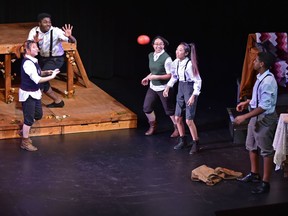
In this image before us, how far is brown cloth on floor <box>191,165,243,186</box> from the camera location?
883 centimetres

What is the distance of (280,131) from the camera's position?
28.9 feet

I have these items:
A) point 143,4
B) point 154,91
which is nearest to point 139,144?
point 154,91

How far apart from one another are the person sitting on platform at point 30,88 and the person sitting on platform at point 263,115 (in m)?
2.11

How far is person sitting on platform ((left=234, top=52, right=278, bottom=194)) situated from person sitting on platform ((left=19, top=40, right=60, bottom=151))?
2112 mm

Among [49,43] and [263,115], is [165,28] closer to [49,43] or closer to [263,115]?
[49,43]

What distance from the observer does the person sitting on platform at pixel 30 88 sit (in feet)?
30.7

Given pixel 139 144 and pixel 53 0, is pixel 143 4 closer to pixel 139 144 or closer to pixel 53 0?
pixel 53 0

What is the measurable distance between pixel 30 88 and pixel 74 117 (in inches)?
38.3

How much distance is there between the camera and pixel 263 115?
848 cm

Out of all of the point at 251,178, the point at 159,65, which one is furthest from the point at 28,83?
the point at 251,178

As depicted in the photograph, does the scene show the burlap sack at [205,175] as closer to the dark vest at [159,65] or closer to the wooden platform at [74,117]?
the dark vest at [159,65]

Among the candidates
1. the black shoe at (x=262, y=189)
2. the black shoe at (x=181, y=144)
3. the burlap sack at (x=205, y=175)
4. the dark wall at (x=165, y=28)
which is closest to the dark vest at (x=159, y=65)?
the black shoe at (x=181, y=144)

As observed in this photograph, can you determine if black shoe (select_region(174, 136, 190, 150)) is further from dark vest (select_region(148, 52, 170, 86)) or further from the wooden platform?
the wooden platform

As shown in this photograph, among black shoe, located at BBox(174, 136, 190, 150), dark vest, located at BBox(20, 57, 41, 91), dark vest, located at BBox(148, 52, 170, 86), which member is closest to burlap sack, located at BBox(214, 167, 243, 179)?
black shoe, located at BBox(174, 136, 190, 150)
